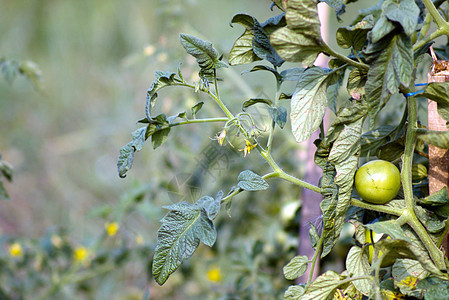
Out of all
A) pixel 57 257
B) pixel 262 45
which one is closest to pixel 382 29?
pixel 262 45

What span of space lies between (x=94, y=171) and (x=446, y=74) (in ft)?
7.61

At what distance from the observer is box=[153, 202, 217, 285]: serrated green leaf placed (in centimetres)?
38

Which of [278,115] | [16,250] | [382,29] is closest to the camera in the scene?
[382,29]

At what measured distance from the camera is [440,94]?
38cm

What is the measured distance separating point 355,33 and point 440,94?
0.09 m

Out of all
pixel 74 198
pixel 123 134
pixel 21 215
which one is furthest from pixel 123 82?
pixel 21 215

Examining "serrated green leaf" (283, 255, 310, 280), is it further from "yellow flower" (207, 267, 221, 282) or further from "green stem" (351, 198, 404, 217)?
"yellow flower" (207, 267, 221, 282)

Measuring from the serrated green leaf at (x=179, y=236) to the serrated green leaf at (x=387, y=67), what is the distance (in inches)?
7.2

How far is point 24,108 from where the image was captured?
2.79 metres

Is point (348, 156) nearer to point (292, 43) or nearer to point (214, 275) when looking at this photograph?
point (292, 43)

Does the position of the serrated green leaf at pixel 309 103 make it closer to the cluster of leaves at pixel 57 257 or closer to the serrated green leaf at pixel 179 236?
the serrated green leaf at pixel 179 236

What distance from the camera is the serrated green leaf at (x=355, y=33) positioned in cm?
38

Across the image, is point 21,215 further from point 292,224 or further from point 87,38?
point 292,224

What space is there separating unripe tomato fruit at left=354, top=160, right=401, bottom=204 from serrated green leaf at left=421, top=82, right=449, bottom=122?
7cm
